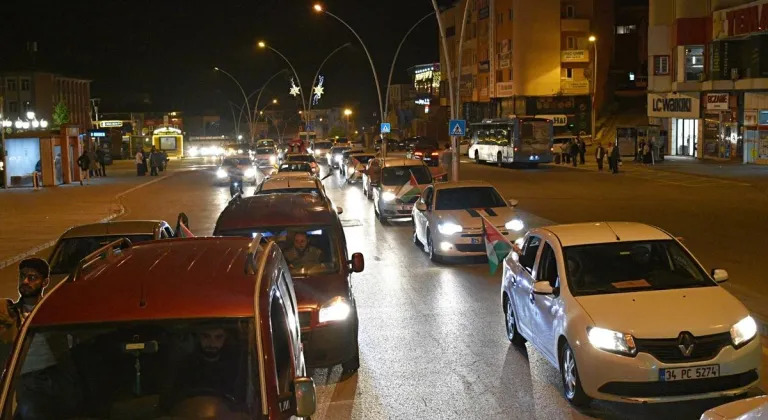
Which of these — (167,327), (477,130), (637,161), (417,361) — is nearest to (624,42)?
(477,130)

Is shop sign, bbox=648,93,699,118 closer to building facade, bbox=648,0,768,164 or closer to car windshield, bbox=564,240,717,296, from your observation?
building facade, bbox=648,0,768,164

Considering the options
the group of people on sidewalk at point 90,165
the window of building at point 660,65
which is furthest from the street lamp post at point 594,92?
the group of people on sidewalk at point 90,165

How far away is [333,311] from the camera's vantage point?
8.91 m

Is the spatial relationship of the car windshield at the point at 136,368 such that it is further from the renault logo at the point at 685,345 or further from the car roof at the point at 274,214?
the car roof at the point at 274,214

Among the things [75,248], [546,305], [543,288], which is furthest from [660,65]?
[543,288]

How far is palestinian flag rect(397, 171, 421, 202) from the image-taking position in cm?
2559

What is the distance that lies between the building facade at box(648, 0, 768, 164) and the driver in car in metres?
44.7

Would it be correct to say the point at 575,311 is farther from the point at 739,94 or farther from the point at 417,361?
the point at 739,94

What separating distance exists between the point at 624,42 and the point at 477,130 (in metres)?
29.9

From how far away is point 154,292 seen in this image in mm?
4469

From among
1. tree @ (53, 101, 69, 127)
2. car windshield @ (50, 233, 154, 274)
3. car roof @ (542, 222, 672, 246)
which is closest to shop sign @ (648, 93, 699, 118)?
car roof @ (542, 222, 672, 246)

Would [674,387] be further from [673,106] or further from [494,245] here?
[673,106]

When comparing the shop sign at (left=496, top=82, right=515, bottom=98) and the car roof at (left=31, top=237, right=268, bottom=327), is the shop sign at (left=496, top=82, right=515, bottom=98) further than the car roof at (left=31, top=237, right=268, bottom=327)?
Yes

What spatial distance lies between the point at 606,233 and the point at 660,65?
2014 inches
